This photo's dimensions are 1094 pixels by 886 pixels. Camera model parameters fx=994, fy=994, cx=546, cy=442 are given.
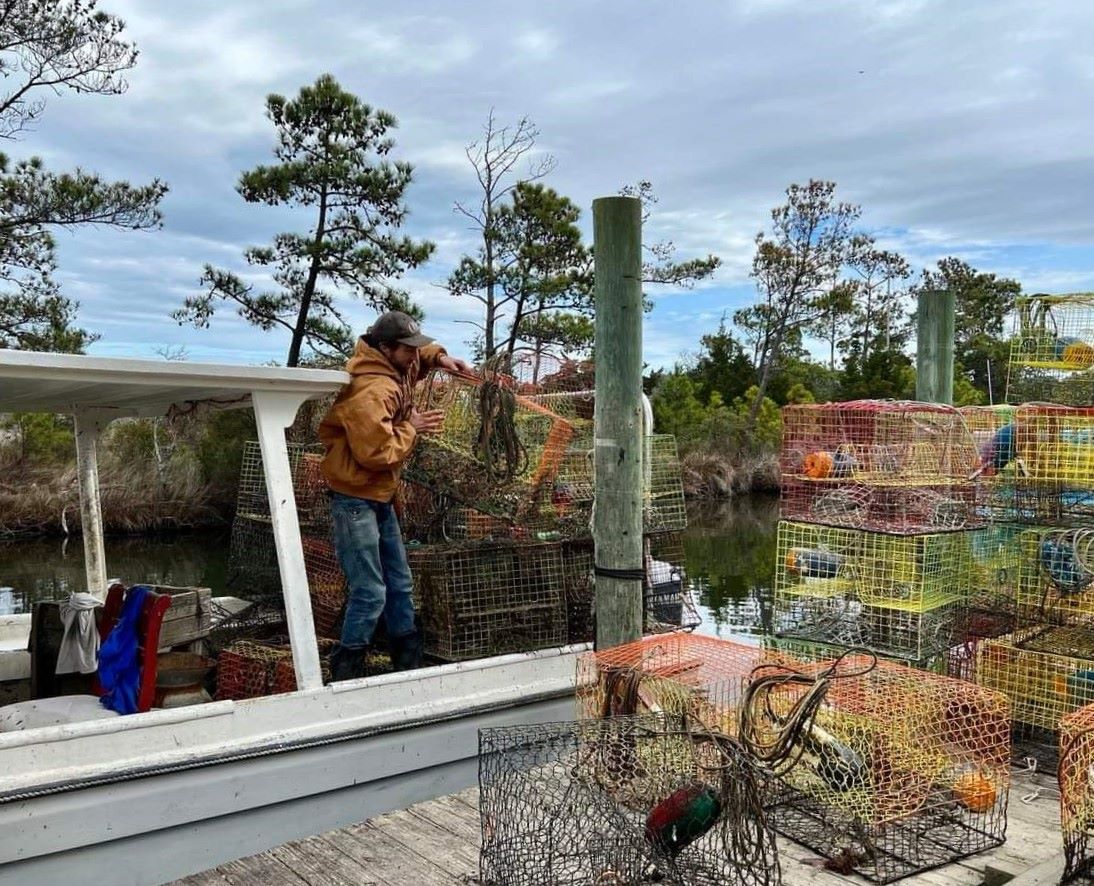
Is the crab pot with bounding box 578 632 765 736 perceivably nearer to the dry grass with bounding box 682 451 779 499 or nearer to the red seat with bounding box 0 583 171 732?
the red seat with bounding box 0 583 171 732

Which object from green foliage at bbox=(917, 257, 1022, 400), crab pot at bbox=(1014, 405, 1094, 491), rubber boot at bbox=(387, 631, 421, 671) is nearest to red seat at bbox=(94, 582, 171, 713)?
rubber boot at bbox=(387, 631, 421, 671)

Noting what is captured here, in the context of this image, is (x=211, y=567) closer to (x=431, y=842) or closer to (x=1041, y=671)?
(x=431, y=842)

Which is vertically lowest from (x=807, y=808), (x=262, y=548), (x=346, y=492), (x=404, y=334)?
(x=807, y=808)

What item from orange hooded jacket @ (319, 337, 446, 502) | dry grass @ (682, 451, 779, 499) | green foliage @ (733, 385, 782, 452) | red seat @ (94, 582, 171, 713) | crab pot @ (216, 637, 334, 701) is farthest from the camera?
green foliage @ (733, 385, 782, 452)

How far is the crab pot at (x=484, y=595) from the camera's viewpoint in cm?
489

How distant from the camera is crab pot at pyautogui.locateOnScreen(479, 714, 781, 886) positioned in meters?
2.88

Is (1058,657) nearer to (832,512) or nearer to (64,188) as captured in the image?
(832,512)

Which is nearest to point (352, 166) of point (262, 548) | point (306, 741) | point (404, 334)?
point (262, 548)

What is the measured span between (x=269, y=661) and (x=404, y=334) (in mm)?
1605

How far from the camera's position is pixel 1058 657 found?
→ 4250 millimetres

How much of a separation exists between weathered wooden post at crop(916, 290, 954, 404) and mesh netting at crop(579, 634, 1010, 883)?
10.8 ft

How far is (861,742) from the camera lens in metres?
3.51

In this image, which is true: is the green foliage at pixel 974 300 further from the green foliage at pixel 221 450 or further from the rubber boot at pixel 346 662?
the rubber boot at pixel 346 662

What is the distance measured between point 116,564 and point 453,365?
11438mm
